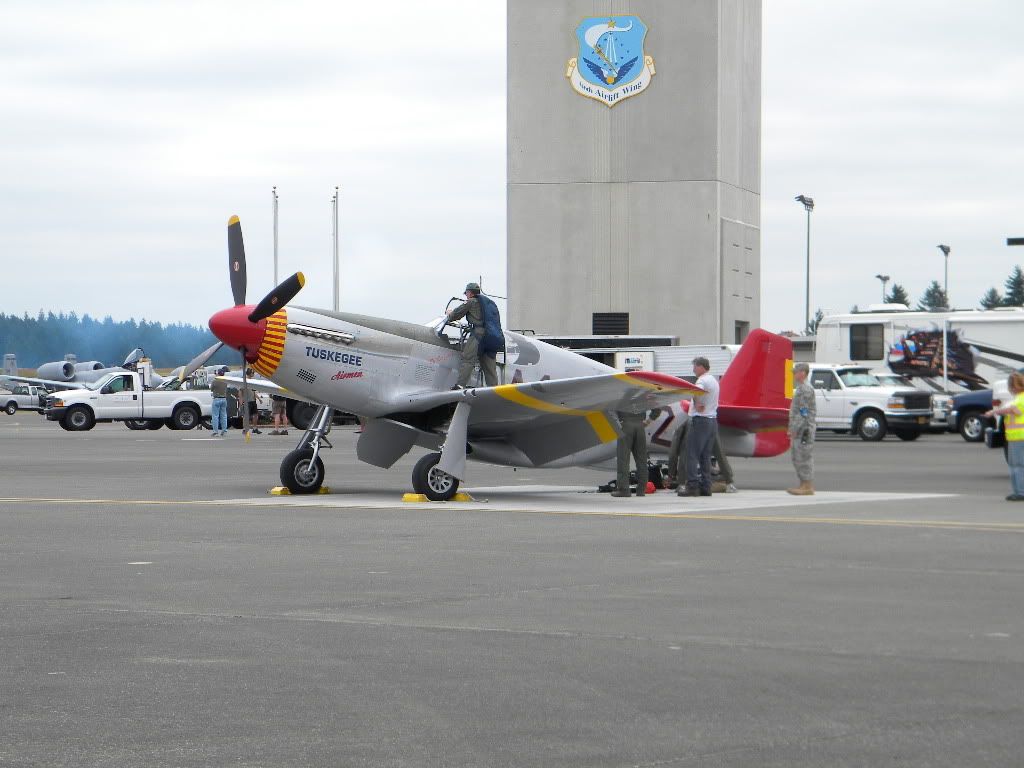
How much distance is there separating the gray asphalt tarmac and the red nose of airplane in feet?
7.34

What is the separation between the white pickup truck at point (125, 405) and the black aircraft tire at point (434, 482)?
2986cm

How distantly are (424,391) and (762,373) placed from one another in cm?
531

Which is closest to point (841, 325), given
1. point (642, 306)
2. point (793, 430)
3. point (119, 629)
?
point (642, 306)

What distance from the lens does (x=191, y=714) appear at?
20.1 ft

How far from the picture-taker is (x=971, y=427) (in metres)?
35.4

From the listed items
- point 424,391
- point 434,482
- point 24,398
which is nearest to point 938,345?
point 424,391

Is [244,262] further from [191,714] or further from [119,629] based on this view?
[191,714]

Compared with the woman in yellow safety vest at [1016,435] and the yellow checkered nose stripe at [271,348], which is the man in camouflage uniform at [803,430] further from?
the yellow checkered nose stripe at [271,348]

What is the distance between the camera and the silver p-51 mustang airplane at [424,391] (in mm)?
17531

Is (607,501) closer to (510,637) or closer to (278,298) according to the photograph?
(278,298)

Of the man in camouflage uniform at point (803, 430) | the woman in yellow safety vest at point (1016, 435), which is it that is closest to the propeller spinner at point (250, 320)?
the man in camouflage uniform at point (803, 430)

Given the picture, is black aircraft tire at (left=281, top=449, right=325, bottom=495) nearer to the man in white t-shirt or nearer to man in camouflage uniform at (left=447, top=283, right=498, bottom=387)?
man in camouflage uniform at (left=447, top=283, right=498, bottom=387)

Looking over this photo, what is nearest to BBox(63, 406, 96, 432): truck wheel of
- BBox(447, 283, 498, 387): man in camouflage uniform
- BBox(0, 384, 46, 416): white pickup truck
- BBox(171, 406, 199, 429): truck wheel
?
BBox(171, 406, 199, 429): truck wheel

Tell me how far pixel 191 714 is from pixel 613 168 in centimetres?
5545
